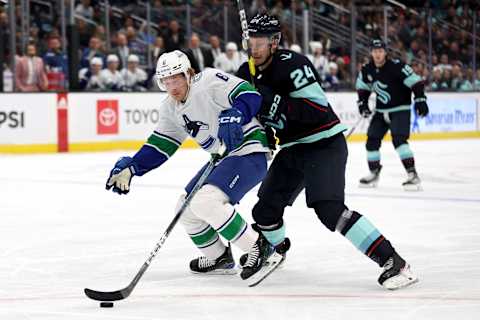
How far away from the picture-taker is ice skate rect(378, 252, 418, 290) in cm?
406

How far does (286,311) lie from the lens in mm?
3693

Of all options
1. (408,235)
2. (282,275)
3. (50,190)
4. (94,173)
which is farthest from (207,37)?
(282,275)

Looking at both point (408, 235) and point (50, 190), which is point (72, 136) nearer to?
point (50, 190)

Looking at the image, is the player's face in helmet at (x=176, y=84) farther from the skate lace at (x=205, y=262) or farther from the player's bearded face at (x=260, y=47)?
the skate lace at (x=205, y=262)

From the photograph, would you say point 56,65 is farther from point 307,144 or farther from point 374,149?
point 307,144

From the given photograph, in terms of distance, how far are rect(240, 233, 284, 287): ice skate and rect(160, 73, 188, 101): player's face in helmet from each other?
0.71 m

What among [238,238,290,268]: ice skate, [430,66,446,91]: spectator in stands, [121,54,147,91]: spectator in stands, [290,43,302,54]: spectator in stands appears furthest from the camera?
[430,66,446,91]: spectator in stands

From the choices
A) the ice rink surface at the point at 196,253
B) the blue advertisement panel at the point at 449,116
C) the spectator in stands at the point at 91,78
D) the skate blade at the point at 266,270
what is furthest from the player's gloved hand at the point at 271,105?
the blue advertisement panel at the point at 449,116

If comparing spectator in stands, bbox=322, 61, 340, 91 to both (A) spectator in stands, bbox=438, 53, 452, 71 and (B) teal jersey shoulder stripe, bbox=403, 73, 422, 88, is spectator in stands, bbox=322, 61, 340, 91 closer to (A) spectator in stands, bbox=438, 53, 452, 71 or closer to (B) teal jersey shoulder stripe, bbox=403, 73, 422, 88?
(A) spectator in stands, bbox=438, 53, 452, 71

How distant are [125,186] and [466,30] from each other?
1462 centimetres

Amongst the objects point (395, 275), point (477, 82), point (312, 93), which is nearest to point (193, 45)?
point (477, 82)

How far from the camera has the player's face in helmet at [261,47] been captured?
13.8ft

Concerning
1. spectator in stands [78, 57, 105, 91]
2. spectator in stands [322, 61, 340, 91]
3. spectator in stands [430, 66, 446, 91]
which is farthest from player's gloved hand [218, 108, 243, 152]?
spectator in stands [430, 66, 446, 91]

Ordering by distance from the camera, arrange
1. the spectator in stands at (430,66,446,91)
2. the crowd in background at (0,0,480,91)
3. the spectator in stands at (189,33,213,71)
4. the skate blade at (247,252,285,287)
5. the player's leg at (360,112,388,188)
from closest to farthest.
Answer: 1. the skate blade at (247,252,285,287)
2. the player's leg at (360,112,388,188)
3. the crowd in background at (0,0,480,91)
4. the spectator in stands at (189,33,213,71)
5. the spectator in stands at (430,66,446,91)
